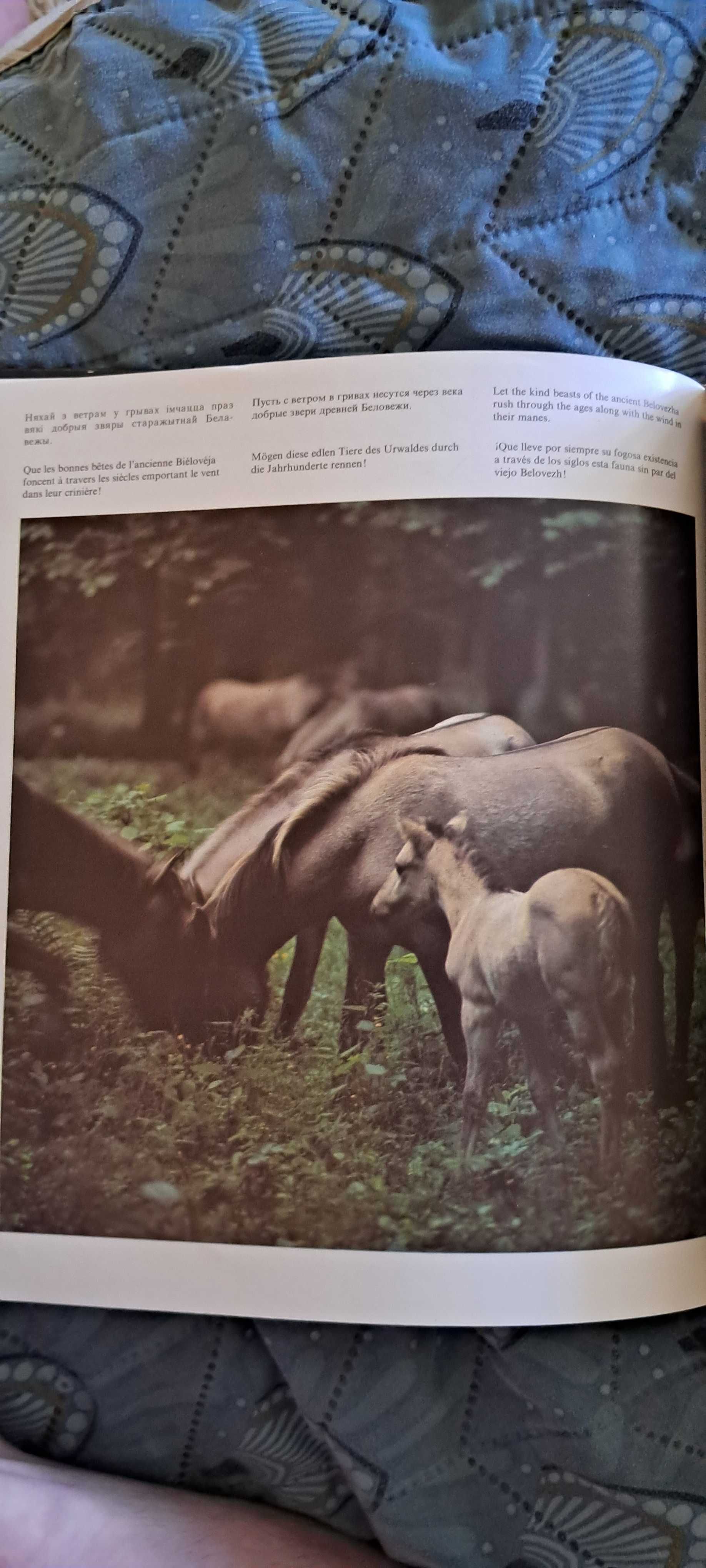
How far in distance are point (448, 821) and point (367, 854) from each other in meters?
0.04

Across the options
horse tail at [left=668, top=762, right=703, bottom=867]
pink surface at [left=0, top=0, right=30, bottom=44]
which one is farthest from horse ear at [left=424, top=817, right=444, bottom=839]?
pink surface at [left=0, top=0, right=30, bottom=44]

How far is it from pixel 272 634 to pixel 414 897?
136 mm

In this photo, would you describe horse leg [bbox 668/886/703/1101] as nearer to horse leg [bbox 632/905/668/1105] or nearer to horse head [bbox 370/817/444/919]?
horse leg [bbox 632/905/668/1105]

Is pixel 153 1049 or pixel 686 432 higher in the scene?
pixel 686 432

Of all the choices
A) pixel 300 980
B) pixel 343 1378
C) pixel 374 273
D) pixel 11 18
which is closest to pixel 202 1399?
pixel 343 1378

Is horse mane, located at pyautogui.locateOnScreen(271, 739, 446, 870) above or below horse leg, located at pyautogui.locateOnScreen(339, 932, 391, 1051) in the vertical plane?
above

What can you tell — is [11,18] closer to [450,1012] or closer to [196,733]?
[196,733]

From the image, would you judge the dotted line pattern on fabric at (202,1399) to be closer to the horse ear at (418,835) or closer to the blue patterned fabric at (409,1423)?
the blue patterned fabric at (409,1423)

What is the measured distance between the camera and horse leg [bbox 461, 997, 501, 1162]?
424 millimetres

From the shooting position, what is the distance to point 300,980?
434 millimetres

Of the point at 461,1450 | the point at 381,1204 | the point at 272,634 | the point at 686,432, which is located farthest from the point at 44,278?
the point at 461,1450

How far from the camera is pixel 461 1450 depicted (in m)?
0.42

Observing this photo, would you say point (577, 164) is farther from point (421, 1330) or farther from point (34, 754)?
point (421, 1330)

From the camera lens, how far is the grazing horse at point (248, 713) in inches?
17.5
